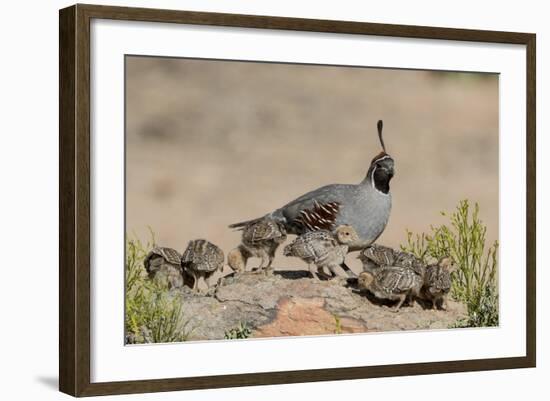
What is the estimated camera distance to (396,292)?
21.9 feet

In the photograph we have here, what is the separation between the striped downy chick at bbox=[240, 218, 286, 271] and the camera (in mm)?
6465

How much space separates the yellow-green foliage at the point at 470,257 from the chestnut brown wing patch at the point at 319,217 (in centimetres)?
47

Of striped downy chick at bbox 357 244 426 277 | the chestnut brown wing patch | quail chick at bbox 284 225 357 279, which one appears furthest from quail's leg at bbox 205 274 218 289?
striped downy chick at bbox 357 244 426 277

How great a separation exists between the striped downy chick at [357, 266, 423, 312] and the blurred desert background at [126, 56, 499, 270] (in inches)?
5.2

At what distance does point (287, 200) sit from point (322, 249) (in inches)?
11.7

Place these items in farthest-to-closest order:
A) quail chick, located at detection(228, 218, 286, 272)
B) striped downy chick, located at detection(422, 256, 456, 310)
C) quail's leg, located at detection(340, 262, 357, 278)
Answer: striped downy chick, located at detection(422, 256, 456, 310) → quail's leg, located at detection(340, 262, 357, 278) → quail chick, located at detection(228, 218, 286, 272)

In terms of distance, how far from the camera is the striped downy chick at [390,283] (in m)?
6.64

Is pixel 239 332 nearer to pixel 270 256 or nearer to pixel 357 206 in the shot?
pixel 270 256

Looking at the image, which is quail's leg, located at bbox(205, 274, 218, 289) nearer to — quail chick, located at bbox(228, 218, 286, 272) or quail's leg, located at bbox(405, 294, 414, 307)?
quail chick, located at bbox(228, 218, 286, 272)

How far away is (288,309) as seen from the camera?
645 centimetres

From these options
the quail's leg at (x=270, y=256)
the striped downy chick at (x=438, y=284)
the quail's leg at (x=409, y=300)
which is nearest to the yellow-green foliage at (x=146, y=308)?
the quail's leg at (x=270, y=256)

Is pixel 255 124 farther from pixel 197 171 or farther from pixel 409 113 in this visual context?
pixel 409 113

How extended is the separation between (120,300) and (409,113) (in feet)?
5.90

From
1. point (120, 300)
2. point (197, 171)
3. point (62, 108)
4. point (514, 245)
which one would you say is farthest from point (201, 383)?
point (514, 245)
